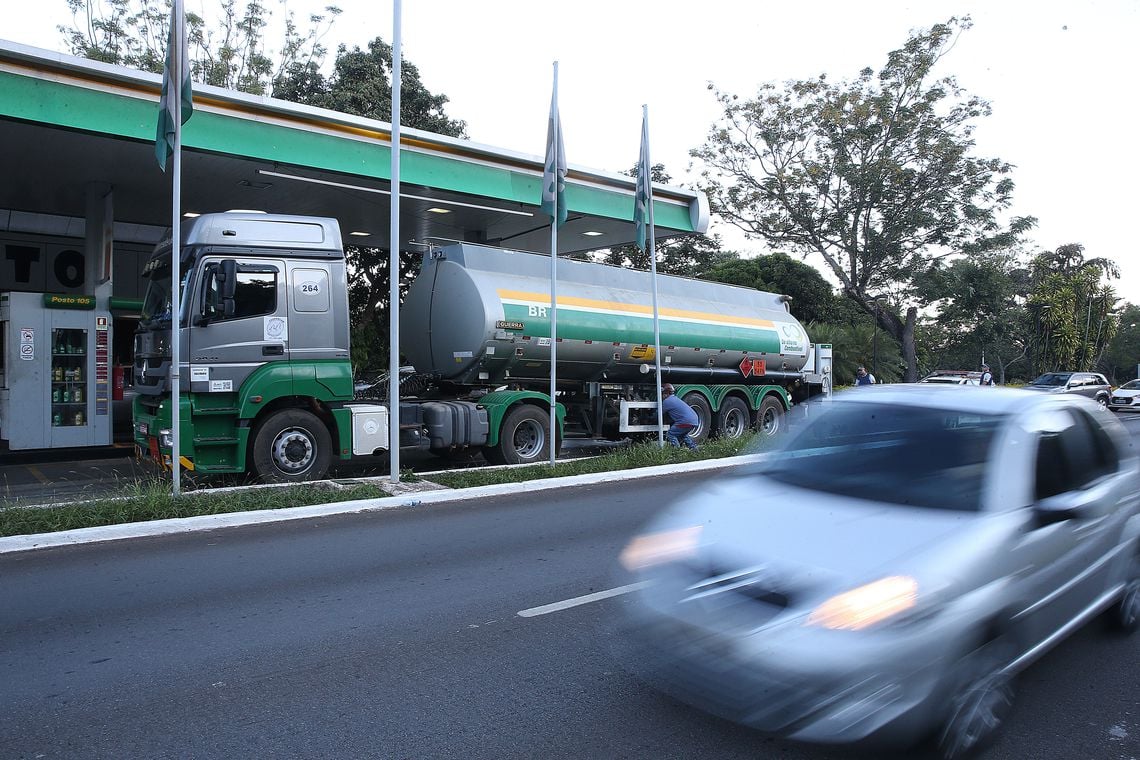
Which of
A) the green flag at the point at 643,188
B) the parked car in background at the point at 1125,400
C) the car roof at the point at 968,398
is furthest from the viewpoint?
the parked car in background at the point at 1125,400

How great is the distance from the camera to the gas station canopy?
38.2ft

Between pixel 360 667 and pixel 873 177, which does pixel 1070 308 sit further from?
pixel 360 667

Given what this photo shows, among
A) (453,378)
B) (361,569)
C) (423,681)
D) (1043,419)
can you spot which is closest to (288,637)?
(423,681)

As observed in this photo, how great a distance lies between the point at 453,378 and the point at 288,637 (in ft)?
27.6

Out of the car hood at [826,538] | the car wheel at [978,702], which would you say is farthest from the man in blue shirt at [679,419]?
the car wheel at [978,702]

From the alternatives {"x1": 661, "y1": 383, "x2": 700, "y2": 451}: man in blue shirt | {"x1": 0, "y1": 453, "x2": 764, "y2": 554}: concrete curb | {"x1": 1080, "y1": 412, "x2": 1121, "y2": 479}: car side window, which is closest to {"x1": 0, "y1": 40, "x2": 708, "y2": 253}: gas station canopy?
{"x1": 661, "y1": 383, "x2": 700, "y2": 451}: man in blue shirt

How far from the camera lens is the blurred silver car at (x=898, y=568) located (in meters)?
3.08

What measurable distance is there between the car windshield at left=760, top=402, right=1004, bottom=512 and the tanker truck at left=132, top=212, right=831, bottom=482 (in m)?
6.69

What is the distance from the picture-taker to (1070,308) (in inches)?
1594

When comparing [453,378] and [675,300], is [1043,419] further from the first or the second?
[675,300]

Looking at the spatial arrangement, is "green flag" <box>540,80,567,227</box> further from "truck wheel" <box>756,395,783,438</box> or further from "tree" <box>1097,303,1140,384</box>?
"tree" <box>1097,303,1140,384</box>

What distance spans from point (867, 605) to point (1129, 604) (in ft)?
9.15

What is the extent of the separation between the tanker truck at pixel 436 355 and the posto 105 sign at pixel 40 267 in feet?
37.0

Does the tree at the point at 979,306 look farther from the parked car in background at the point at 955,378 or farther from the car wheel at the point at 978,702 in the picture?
the car wheel at the point at 978,702
